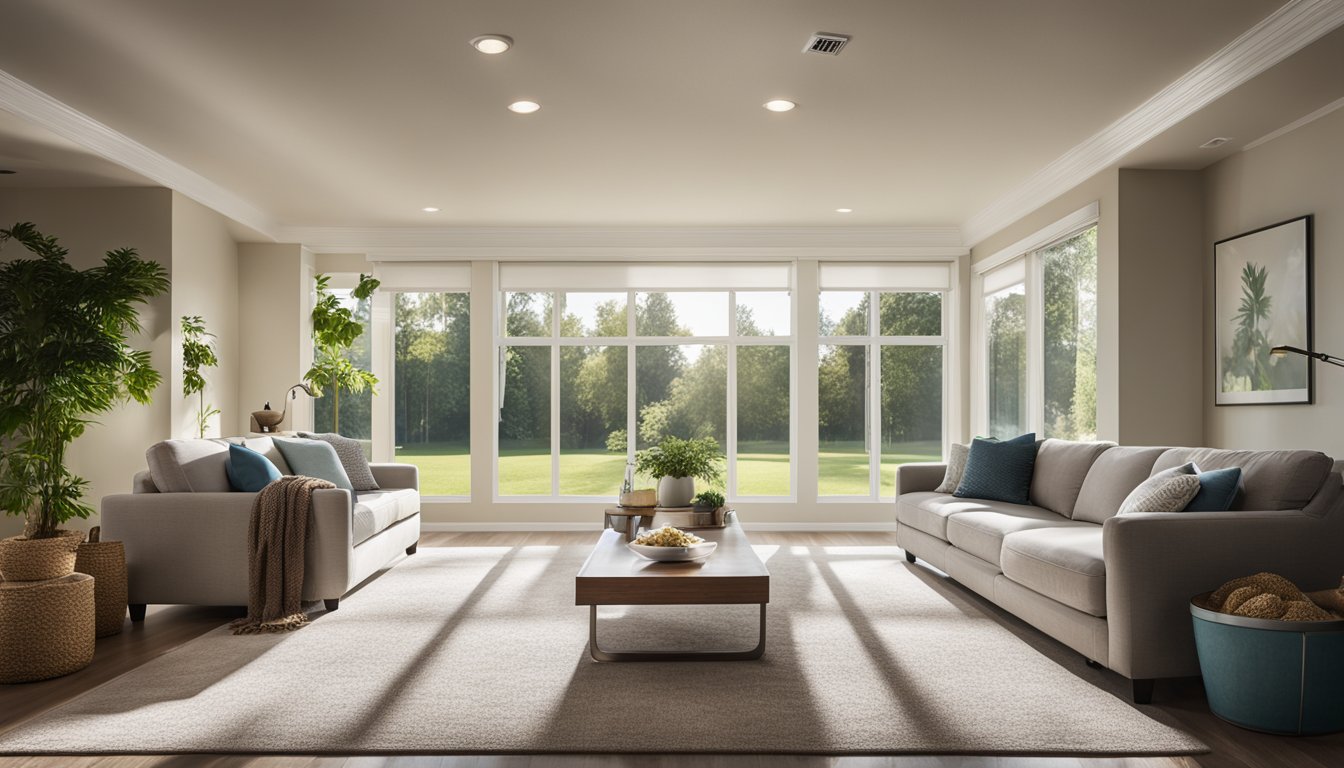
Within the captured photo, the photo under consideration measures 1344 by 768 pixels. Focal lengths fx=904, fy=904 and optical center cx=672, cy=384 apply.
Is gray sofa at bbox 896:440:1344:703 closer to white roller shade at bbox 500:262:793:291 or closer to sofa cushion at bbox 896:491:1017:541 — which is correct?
sofa cushion at bbox 896:491:1017:541

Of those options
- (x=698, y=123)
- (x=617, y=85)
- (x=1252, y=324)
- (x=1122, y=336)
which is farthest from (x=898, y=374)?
(x=617, y=85)

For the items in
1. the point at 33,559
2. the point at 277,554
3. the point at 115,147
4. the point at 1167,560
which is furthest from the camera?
the point at 115,147

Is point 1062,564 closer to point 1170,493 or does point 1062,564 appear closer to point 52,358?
point 1170,493

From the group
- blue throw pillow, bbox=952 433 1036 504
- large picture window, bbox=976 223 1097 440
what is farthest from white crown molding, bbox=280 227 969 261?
blue throw pillow, bbox=952 433 1036 504

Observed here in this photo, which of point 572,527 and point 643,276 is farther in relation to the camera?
point 643,276

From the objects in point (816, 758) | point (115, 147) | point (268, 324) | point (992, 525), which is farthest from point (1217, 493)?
point (268, 324)

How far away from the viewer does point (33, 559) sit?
3.52 meters

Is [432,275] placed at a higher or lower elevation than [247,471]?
higher

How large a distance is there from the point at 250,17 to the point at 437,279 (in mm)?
4482

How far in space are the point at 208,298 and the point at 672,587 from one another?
4927 millimetres

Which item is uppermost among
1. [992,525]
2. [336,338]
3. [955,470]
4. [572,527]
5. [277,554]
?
[336,338]

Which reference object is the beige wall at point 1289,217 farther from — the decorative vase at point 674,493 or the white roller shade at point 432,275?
the white roller shade at point 432,275

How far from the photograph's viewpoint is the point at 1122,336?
5.20 meters

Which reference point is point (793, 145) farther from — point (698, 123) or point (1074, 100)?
point (1074, 100)
